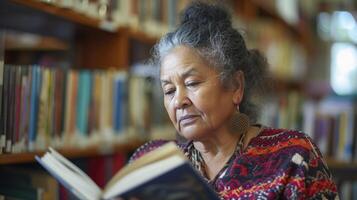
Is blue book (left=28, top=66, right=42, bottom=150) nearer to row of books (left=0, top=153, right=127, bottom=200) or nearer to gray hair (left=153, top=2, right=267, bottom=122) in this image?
row of books (left=0, top=153, right=127, bottom=200)

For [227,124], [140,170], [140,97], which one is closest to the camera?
[140,170]

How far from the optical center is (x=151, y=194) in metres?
0.92

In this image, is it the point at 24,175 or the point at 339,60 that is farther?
the point at 339,60

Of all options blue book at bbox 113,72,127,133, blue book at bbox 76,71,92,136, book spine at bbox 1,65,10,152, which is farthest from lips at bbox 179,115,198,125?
blue book at bbox 113,72,127,133

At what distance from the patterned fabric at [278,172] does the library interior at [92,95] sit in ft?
0.74

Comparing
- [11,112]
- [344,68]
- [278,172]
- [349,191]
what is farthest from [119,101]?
[344,68]

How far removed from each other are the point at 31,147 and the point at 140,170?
666 millimetres

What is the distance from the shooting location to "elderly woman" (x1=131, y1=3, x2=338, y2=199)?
114cm

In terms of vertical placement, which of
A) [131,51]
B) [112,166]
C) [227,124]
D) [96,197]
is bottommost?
[112,166]

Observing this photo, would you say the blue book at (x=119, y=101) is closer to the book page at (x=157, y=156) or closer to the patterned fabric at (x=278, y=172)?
the patterned fabric at (x=278, y=172)

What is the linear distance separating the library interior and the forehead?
0.66 ft

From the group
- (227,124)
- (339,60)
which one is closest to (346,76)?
(339,60)

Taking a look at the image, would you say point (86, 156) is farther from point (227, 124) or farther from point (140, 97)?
point (227, 124)

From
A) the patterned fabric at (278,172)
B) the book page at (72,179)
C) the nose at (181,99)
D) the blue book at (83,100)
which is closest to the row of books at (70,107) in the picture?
the blue book at (83,100)
